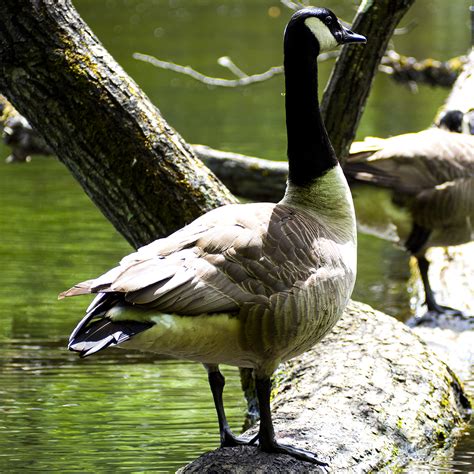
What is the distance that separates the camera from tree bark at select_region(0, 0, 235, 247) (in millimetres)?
5969

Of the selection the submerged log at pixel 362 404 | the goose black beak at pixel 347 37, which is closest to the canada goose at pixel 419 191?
the submerged log at pixel 362 404

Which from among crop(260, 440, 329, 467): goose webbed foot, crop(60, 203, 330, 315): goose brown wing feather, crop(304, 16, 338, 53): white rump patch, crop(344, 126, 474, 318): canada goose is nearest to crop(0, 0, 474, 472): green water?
crop(260, 440, 329, 467): goose webbed foot

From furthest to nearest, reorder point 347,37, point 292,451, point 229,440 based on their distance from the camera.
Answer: point 347,37 → point 229,440 → point 292,451

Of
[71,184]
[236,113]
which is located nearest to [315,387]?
[71,184]

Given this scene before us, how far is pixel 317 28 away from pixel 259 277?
1460mm

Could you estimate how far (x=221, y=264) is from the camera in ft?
15.2

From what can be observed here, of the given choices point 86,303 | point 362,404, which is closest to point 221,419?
point 362,404

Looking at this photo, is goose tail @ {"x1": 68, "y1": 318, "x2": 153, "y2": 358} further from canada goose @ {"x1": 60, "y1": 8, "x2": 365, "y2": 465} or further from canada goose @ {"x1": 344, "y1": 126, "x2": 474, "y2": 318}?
canada goose @ {"x1": 344, "y1": 126, "x2": 474, "y2": 318}

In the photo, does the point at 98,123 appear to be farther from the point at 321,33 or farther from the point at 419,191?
the point at 419,191

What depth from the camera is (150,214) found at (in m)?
6.42

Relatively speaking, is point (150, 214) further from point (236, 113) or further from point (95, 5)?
point (95, 5)

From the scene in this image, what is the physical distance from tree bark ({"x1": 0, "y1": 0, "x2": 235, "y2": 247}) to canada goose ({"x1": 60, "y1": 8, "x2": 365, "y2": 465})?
1.15m

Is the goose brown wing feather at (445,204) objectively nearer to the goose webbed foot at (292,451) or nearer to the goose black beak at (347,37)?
the goose black beak at (347,37)

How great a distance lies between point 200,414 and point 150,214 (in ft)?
4.17
